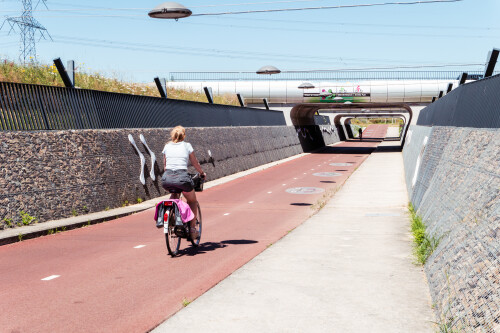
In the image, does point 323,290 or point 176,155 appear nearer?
point 323,290

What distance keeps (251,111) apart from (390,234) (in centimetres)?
2521

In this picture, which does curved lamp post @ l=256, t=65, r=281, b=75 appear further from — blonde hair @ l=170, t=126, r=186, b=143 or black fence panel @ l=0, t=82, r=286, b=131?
blonde hair @ l=170, t=126, r=186, b=143

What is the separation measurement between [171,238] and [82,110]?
691 centimetres

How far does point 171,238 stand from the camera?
29.0 feet

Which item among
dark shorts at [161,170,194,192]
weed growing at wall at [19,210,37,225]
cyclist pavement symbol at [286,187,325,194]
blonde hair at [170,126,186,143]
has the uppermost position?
blonde hair at [170,126,186,143]

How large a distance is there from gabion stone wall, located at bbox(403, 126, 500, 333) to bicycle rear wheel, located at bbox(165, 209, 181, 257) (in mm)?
3879

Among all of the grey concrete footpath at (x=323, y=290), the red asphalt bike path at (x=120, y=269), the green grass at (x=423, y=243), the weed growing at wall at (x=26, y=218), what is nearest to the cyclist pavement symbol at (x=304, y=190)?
the red asphalt bike path at (x=120, y=269)

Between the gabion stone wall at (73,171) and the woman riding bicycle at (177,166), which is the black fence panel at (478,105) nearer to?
the woman riding bicycle at (177,166)

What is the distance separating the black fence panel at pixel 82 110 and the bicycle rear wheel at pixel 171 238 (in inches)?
186

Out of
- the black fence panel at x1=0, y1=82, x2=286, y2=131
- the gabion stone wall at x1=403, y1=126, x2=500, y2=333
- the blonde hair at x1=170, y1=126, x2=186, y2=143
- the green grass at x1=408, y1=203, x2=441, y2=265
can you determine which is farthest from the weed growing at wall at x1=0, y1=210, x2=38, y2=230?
the gabion stone wall at x1=403, y1=126, x2=500, y2=333

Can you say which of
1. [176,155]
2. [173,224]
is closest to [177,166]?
[176,155]

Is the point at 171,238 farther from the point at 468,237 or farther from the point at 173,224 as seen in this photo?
the point at 468,237

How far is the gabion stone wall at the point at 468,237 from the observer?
4.23m

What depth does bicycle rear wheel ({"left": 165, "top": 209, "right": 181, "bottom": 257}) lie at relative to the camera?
8651mm
